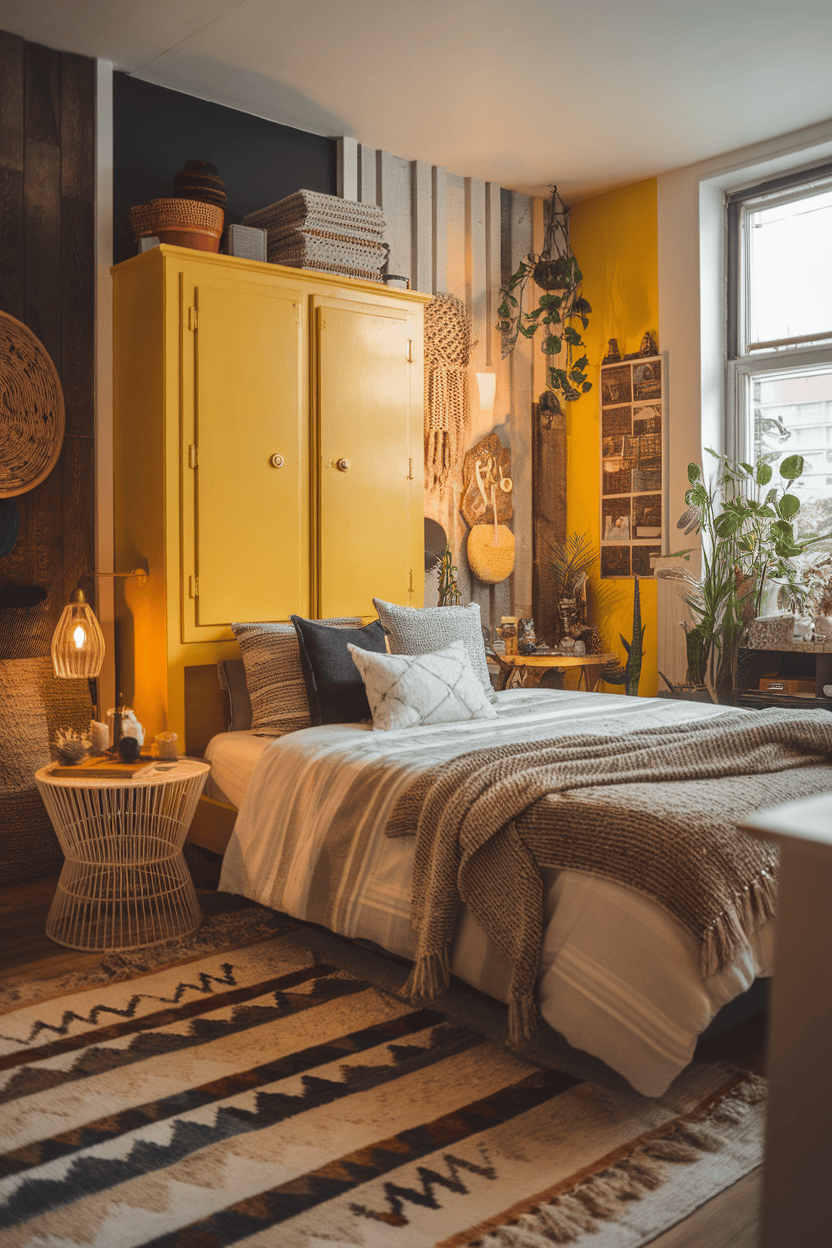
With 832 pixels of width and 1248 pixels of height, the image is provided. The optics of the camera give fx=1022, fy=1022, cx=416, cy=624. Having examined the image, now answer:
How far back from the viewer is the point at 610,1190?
185cm

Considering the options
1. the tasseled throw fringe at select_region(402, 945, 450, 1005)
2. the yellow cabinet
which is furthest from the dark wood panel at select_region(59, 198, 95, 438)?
the tasseled throw fringe at select_region(402, 945, 450, 1005)

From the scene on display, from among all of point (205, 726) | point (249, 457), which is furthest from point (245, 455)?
point (205, 726)

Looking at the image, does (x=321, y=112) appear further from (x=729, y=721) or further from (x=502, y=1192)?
(x=502, y=1192)

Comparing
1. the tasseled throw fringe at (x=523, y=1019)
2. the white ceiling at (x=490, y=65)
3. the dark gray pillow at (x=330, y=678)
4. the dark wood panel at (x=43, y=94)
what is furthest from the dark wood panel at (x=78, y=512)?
the tasseled throw fringe at (x=523, y=1019)

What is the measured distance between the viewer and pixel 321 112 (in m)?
4.36

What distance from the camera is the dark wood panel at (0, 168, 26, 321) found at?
366cm

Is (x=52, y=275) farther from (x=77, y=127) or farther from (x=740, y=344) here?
(x=740, y=344)

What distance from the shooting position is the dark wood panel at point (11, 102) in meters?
3.63

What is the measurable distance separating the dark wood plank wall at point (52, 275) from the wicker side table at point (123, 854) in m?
0.85

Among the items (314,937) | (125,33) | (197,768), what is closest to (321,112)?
(125,33)

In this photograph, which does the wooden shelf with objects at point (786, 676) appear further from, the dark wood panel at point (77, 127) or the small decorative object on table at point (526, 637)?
the dark wood panel at point (77, 127)

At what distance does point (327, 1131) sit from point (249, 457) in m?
2.50

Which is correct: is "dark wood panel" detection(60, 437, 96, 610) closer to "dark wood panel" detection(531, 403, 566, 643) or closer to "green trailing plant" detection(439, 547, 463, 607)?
"green trailing plant" detection(439, 547, 463, 607)

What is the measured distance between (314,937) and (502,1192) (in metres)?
1.33
